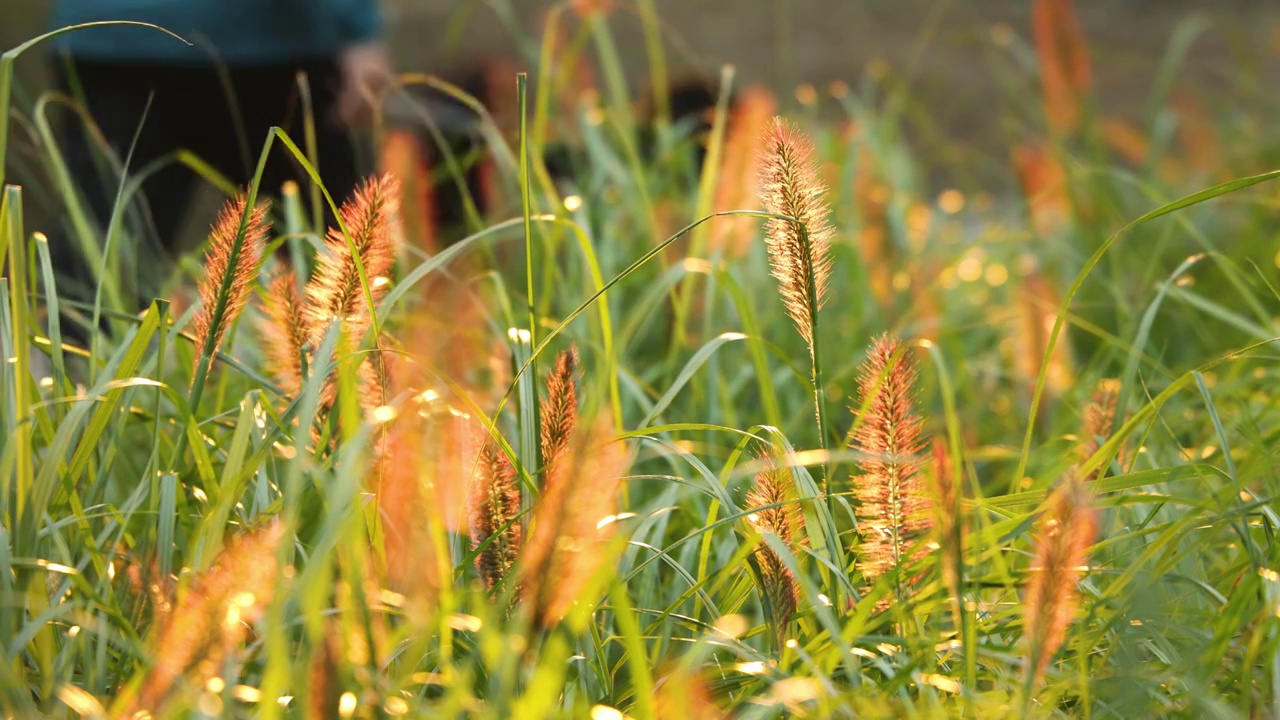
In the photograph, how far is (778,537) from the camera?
68cm

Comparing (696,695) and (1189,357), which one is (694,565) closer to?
(696,695)

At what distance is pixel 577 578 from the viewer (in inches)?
21.9

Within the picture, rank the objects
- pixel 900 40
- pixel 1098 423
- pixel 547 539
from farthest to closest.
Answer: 1. pixel 900 40
2. pixel 1098 423
3. pixel 547 539

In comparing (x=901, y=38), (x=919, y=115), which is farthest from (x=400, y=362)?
(x=901, y=38)

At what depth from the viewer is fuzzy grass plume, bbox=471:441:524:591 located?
700 mm

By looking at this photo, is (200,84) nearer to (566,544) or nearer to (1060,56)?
(1060,56)

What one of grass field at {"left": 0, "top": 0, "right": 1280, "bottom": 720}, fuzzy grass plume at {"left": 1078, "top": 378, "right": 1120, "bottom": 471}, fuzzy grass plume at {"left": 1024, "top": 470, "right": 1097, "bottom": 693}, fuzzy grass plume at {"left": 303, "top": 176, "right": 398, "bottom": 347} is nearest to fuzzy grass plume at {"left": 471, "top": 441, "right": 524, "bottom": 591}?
grass field at {"left": 0, "top": 0, "right": 1280, "bottom": 720}

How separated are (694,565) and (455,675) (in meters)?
0.43

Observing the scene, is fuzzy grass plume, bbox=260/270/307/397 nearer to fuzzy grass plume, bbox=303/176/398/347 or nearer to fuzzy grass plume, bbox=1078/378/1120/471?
fuzzy grass plume, bbox=303/176/398/347

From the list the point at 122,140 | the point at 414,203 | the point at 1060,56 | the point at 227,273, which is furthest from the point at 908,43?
the point at 227,273

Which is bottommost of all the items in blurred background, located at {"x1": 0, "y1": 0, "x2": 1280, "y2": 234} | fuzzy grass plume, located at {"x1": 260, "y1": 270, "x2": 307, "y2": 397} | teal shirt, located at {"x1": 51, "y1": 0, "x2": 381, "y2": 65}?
fuzzy grass plume, located at {"x1": 260, "y1": 270, "x2": 307, "y2": 397}

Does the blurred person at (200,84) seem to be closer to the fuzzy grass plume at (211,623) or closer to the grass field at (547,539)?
the grass field at (547,539)

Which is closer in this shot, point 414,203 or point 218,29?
point 414,203

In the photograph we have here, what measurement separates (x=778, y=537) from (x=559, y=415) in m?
0.14
